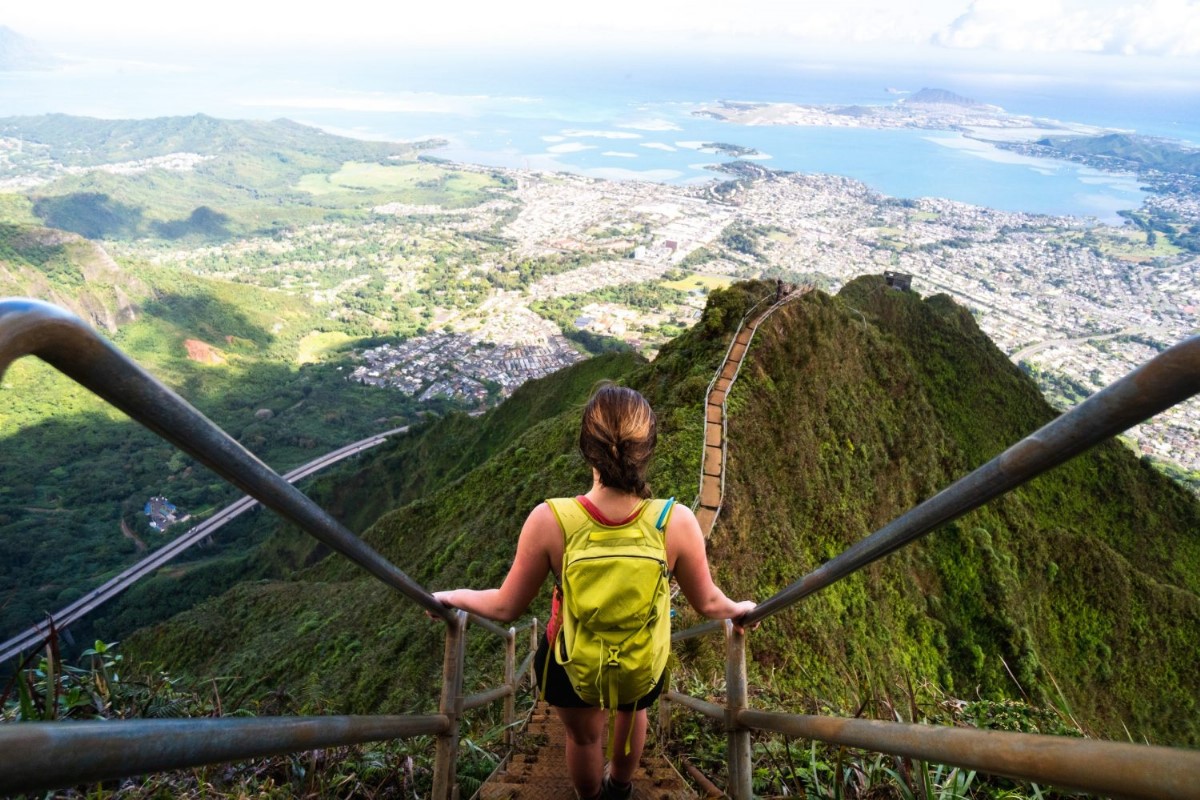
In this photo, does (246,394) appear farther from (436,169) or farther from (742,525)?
(436,169)

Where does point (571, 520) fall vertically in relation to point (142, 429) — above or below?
above

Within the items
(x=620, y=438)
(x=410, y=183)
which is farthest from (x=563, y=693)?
(x=410, y=183)

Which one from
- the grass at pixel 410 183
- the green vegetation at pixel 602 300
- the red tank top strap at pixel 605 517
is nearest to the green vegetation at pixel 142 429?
the green vegetation at pixel 602 300

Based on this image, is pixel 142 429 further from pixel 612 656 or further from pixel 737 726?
pixel 737 726

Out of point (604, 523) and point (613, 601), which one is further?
point (604, 523)

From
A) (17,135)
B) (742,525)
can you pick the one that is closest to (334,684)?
(742,525)
